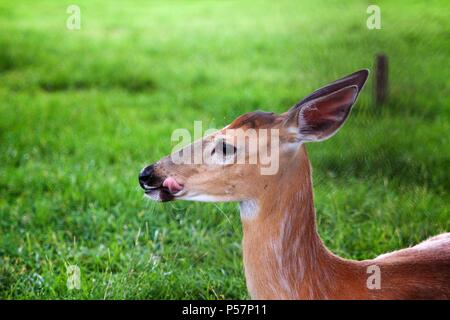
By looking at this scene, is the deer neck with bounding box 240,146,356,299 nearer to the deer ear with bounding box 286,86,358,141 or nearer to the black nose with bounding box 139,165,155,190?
the deer ear with bounding box 286,86,358,141

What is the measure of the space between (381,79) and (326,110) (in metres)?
2.66

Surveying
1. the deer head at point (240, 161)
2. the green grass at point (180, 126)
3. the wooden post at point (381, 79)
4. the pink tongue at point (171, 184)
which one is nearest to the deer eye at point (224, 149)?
the deer head at point (240, 161)

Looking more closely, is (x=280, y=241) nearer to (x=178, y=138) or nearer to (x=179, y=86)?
(x=178, y=138)

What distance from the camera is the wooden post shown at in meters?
5.09

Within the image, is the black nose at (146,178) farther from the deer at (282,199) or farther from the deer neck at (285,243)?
the deer neck at (285,243)

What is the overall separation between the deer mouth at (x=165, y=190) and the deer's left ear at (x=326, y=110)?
44 centimetres

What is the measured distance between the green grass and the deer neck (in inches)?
44.5

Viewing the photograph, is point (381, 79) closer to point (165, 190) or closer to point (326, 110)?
point (326, 110)

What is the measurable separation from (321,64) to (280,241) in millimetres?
3003

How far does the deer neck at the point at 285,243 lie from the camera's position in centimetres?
264

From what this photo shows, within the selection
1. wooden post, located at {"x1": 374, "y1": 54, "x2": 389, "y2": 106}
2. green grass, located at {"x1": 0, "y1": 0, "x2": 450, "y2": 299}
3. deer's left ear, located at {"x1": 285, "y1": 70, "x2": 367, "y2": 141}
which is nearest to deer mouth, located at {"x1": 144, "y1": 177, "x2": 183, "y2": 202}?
deer's left ear, located at {"x1": 285, "y1": 70, "x2": 367, "y2": 141}

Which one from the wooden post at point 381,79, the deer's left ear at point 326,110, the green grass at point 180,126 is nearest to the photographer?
the deer's left ear at point 326,110

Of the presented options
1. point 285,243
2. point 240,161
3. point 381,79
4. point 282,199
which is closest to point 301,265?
point 285,243
